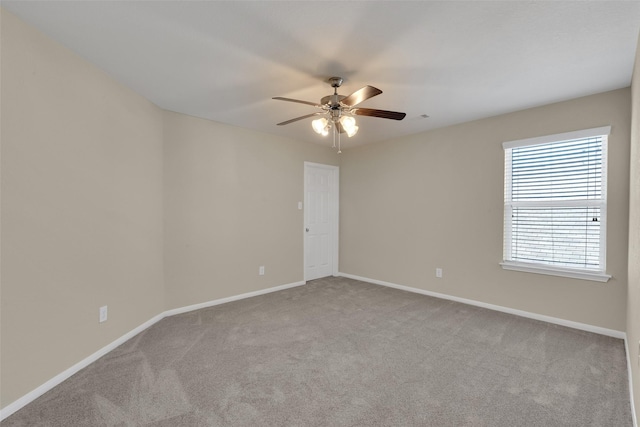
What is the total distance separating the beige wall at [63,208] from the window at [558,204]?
421cm

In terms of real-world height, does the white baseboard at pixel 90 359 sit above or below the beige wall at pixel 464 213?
below

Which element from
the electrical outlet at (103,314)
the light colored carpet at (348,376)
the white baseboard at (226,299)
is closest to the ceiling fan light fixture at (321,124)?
the light colored carpet at (348,376)

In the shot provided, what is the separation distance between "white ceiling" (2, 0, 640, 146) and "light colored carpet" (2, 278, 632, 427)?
2430 mm

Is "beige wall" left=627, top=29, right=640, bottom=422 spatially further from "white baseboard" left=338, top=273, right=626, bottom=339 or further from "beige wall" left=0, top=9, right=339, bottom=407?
"beige wall" left=0, top=9, right=339, bottom=407

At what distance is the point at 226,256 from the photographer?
13.5 feet

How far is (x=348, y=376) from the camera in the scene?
2.27 metres

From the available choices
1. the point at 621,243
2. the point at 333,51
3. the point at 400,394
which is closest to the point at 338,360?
the point at 400,394

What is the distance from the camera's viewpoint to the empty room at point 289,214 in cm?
186

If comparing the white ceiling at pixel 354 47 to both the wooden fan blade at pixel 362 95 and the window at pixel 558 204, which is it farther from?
the window at pixel 558 204

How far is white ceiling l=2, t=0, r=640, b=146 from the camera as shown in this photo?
1.77m

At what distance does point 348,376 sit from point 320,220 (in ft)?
11.0

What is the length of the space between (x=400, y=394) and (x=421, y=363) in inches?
19.8

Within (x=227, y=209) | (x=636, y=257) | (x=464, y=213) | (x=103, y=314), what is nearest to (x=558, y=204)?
(x=464, y=213)

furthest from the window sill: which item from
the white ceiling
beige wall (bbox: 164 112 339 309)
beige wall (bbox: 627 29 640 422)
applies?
beige wall (bbox: 164 112 339 309)
